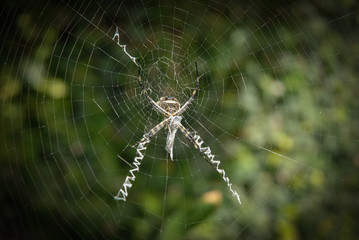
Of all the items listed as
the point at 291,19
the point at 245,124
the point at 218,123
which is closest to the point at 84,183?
the point at 218,123

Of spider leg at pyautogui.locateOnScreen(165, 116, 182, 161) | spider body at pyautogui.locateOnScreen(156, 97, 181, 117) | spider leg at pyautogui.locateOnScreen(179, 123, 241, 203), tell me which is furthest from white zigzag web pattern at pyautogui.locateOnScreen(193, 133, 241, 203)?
spider body at pyautogui.locateOnScreen(156, 97, 181, 117)

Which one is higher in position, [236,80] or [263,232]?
[236,80]

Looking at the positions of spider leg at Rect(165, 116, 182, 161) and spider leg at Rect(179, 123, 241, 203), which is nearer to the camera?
spider leg at Rect(179, 123, 241, 203)

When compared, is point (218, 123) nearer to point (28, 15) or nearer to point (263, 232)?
point (263, 232)

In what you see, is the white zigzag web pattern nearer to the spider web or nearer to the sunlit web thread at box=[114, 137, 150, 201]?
the spider web

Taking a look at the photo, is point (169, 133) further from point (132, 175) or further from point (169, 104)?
point (132, 175)

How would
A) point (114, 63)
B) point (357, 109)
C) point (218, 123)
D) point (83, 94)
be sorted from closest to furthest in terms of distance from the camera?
1. point (83, 94)
2. point (114, 63)
3. point (218, 123)
4. point (357, 109)
